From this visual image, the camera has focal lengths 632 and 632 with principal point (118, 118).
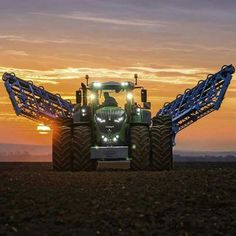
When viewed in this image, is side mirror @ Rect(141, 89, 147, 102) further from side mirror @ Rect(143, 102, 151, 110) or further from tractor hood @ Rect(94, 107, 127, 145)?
tractor hood @ Rect(94, 107, 127, 145)

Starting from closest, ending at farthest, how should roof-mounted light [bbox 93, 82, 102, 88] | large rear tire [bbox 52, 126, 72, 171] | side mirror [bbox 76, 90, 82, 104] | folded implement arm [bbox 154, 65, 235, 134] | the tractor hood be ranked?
large rear tire [bbox 52, 126, 72, 171] < the tractor hood < side mirror [bbox 76, 90, 82, 104] < roof-mounted light [bbox 93, 82, 102, 88] < folded implement arm [bbox 154, 65, 235, 134]

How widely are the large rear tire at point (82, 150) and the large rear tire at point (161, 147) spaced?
2.39 metres

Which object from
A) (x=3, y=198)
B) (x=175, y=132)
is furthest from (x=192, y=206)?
(x=175, y=132)

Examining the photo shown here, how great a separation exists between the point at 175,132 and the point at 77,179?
23289 mm

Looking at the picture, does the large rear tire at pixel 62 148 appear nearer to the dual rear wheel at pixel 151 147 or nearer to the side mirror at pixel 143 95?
the dual rear wheel at pixel 151 147

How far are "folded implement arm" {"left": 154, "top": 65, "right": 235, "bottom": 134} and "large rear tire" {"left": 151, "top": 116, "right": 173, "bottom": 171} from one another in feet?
51.6

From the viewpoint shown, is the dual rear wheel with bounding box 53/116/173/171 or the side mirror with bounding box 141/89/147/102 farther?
the side mirror with bounding box 141/89/147/102

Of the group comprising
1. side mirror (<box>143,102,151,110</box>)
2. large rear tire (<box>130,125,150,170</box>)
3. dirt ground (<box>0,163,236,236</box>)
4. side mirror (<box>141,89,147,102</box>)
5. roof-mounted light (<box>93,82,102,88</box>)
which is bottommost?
dirt ground (<box>0,163,236,236</box>)

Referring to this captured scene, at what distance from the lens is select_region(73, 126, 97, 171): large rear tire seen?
23.4m

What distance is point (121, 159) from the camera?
23266 mm

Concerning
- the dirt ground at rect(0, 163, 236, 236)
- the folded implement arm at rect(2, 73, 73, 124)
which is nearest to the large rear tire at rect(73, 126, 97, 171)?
the dirt ground at rect(0, 163, 236, 236)

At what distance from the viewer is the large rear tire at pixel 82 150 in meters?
23.4

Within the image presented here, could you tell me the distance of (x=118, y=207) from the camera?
1191 cm

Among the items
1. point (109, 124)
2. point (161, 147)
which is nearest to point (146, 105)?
point (109, 124)
